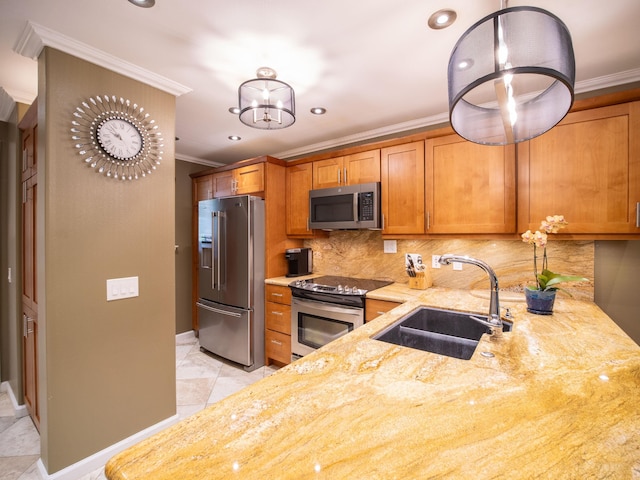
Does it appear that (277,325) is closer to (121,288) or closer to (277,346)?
(277,346)

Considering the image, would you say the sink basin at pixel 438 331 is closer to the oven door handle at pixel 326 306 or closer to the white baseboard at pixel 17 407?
the oven door handle at pixel 326 306

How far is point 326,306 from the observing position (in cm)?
268

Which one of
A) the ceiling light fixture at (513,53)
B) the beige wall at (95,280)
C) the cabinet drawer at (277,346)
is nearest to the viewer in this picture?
the ceiling light fixture at (513,53)

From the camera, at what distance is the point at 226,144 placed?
359 centimetres

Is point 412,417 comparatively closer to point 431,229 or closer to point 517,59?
point 517,59

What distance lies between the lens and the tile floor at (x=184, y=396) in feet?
5.99

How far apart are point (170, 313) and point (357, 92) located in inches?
86.9

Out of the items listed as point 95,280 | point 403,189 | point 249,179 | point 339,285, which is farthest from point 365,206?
point 95,280

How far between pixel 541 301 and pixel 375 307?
1128mm

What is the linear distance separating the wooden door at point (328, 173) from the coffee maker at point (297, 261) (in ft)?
2.55

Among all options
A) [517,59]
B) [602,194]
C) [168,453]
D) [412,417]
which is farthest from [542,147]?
[168,453]

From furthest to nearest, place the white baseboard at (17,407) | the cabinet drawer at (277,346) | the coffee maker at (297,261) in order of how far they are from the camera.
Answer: the coffee maker at (297,261) < the cabinet drawer at (277,346) < the white baseboard at (17,407)

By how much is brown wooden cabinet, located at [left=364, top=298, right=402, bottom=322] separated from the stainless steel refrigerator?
1.25 metres

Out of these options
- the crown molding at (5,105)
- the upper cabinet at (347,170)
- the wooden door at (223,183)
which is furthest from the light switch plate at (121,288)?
the upper cabinet at (347,170)
